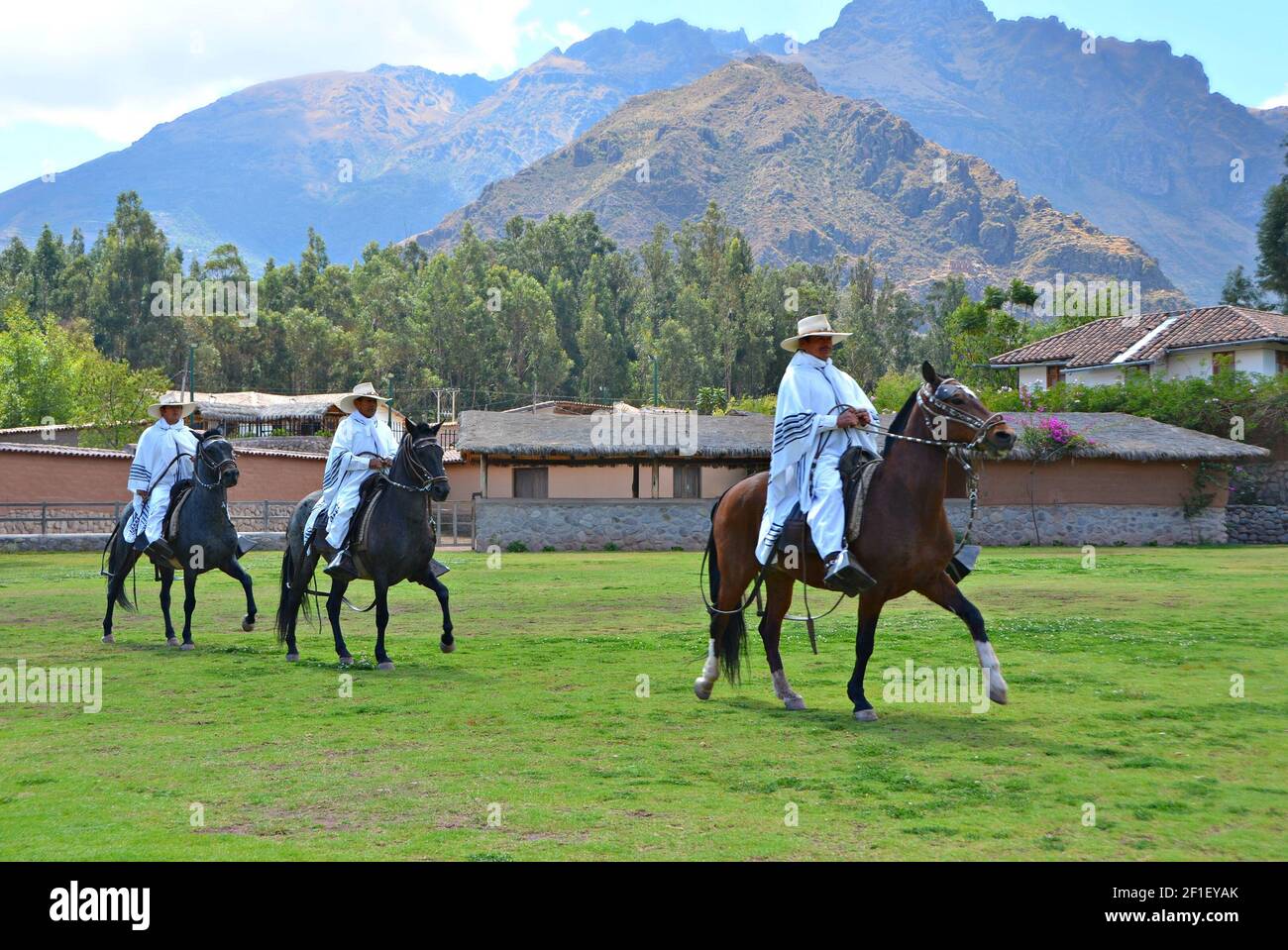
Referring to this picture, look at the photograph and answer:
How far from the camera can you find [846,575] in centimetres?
888

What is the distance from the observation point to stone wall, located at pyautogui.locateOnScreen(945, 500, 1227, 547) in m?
36.0

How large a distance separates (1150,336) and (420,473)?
46.4 m

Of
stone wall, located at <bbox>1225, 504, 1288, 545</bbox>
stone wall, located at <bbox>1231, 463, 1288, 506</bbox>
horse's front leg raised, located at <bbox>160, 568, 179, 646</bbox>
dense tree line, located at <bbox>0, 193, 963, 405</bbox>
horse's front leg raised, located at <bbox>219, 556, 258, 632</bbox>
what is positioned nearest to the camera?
horse's front leg raised, located at <bbox>219, 556, 258, 632</bbox>

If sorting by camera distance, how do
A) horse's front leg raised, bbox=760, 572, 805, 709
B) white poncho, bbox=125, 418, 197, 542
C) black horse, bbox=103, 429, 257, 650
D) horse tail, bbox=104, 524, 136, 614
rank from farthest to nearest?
1. horse tail, bbox=104, 524, 136, 614
2. white poncho, bbox=125, 418, 197, 542
3. black horse, bbox=103, 429, 257, 650
4. horse's front leg raised, bbox=760, 572, 805, 709

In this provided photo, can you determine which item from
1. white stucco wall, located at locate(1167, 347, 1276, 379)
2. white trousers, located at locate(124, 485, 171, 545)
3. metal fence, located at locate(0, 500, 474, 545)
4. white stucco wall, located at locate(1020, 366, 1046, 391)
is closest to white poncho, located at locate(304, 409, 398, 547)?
white trousers, located at locate(124, 485, 171, 545)

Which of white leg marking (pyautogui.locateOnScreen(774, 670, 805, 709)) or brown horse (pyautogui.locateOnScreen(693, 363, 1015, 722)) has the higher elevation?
brown horse (pyautogui.locateOnScreen(693, 363, 1015, 722))

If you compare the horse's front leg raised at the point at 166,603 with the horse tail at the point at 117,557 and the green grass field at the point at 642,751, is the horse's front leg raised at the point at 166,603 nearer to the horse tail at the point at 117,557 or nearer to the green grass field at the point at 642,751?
the green grass field at the point at 642,751

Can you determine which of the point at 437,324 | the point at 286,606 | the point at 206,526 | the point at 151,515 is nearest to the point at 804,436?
the point at 286,606

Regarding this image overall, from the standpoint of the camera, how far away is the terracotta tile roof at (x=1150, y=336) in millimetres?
47875

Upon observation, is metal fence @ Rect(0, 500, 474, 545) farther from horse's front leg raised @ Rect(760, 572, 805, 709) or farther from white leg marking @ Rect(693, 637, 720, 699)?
horse's front leg raised @ Rect(760, 572, 805, 709)

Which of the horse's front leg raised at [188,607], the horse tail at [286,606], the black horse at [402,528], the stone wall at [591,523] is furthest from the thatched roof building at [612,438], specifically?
the black horse at [402,528]

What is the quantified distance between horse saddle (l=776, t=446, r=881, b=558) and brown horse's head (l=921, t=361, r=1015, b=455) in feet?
2.00

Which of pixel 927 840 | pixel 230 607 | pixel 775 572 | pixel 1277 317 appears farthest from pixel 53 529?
pixel 1277 317
